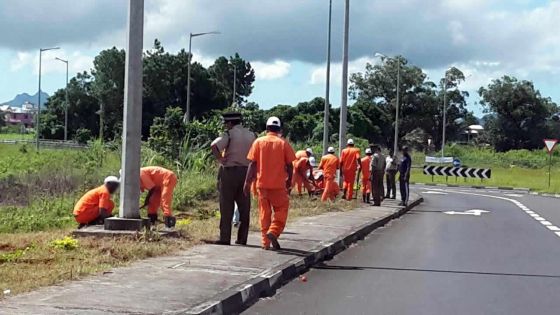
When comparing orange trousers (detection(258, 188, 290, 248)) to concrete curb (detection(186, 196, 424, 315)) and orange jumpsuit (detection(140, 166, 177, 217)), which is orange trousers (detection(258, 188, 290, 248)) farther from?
orange jumpsuit (detection(140, 166, 177, 217))

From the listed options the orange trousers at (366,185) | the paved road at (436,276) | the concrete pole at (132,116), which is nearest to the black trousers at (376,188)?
the orange trousers at (366,185)

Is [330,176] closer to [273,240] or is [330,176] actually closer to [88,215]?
[88,215]

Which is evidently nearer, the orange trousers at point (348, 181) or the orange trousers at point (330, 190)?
the orange trousers at point (330, 190)

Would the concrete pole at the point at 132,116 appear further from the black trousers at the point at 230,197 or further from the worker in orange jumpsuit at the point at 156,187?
the worker in orange jumpsuit at the point at 156,187

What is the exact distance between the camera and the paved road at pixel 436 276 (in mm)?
8727

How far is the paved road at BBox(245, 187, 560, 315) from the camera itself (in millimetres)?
8727

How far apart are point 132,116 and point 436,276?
4839 millimetres

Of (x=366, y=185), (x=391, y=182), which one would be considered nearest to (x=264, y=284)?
(x=366, y=185)

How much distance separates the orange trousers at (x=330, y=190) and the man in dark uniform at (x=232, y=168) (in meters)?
10.9

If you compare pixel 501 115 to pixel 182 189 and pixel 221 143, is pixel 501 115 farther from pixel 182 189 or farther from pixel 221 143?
pixel 221 143

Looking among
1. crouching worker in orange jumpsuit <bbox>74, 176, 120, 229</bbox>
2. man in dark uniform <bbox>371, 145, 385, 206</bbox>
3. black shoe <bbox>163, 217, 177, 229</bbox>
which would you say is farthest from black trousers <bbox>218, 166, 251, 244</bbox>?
man in dark uniform <bbox>371, 145, 385, 206</bbox>

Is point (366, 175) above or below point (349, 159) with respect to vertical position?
below

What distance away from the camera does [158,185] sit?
1426 cm

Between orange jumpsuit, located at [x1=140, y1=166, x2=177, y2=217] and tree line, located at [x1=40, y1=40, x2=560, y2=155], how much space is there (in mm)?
50561
